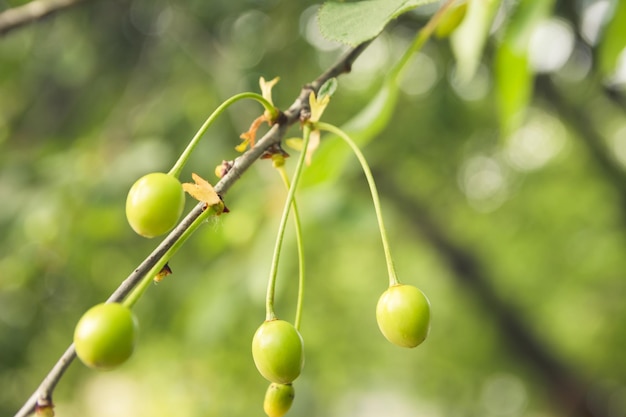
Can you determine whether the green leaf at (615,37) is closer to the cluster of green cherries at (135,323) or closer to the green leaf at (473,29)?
the green leaf at (473,29)

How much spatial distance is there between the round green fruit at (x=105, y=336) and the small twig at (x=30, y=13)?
1100mm

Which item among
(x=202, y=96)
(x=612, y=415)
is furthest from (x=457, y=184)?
(x=202, y=96)

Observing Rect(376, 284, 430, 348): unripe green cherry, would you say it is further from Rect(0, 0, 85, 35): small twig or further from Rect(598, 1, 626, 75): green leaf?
Rect(0, 0, 85, 35): small twig

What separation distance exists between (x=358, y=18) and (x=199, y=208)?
0.35 meters

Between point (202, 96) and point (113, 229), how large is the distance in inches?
47.8

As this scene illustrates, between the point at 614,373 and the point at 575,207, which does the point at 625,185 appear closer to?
the point at 575,207

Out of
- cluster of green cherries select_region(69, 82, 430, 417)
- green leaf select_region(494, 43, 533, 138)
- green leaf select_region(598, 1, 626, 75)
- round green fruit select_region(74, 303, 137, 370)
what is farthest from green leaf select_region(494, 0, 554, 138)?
round green fruit select_region(74, 303, 137, 370)

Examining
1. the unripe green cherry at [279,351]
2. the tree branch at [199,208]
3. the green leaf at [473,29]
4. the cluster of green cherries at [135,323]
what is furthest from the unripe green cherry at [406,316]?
the green leaf at [473,29]

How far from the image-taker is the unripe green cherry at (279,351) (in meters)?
0.80

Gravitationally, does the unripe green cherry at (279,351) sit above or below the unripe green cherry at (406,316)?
above

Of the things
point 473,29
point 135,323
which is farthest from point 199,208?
point 473,29

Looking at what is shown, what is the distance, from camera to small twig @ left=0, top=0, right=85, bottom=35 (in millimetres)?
1520

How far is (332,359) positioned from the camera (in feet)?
25.5

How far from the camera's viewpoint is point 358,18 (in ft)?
2.84
